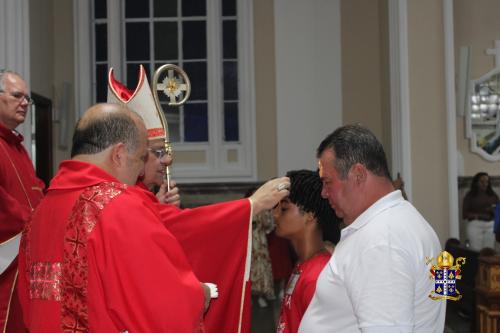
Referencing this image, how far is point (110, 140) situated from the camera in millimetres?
1813

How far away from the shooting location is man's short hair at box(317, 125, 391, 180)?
5.39ft

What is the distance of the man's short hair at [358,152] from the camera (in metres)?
1.64

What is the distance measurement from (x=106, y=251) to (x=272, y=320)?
187 inches

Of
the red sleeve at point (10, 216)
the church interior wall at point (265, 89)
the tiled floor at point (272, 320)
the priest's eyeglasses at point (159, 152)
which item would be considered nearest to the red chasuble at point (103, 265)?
the priest's eyeglasses at point (159, 152)

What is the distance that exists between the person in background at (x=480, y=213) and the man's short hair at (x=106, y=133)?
21.0 ft

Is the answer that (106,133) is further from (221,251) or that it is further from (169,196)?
(169,196)

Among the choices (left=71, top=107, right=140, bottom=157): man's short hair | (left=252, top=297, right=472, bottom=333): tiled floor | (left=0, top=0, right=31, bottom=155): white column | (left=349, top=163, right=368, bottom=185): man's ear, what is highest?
(left=0, top=0, right=31, bottom=155): white column

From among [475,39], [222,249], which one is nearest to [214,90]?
[475,39]

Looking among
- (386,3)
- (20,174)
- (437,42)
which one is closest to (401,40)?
(437,42)

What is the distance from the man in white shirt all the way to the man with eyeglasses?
181 cm

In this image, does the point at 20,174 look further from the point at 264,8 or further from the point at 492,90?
the point at 492,90

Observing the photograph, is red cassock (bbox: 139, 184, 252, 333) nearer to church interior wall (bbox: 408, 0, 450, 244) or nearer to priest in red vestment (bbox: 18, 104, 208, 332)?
priest in red vestment (bbox: 18, 104, 208, 332)

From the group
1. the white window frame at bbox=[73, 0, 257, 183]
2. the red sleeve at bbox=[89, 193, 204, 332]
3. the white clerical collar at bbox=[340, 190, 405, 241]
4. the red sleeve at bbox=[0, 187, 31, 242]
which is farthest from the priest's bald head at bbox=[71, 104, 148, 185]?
the white window frame at bbox=[73, 0, 257, 183]

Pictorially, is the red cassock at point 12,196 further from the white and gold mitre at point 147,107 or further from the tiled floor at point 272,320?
the tiled floor at point 272,320
